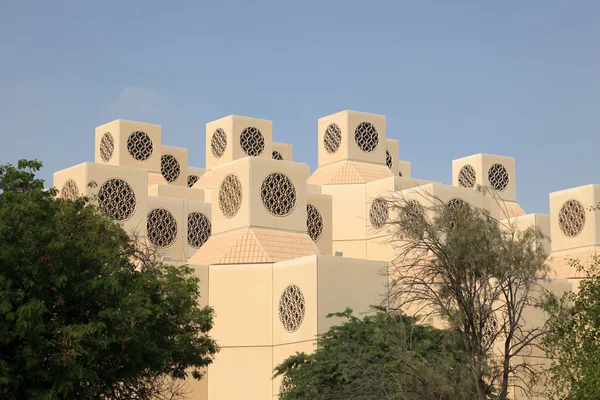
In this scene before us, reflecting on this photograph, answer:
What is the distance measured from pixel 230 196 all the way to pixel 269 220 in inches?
74.6

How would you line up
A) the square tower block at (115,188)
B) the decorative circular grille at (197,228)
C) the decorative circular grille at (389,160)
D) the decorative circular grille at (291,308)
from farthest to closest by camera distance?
the decorative circular grille at (389,160) → the decorative circular grille at (197,228) → the square tower block at (115,188) → the decorative circular grille at (291,308)

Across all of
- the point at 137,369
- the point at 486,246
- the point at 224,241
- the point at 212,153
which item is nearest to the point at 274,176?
the point at 224,241

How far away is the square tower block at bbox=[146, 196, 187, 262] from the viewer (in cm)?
4709

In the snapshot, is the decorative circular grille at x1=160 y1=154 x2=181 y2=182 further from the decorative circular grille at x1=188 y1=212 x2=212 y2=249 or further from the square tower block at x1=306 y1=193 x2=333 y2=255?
the square tower block at x1=306 y1=193 x2=333 y2=255

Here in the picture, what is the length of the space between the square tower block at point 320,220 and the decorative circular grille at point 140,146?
9.65 meters

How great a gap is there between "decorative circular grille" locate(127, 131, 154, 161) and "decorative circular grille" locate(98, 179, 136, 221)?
8.78 metres

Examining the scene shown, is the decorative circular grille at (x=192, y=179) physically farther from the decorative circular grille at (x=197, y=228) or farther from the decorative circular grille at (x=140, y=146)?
the decorative circular grille at (x=197, y=228)

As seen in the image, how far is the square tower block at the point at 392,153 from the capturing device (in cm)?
6322

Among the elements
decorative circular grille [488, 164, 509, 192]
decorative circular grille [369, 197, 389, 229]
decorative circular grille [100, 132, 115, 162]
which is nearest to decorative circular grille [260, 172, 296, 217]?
decorative circular grille [369, 197, 389, 229]

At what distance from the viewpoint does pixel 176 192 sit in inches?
2062

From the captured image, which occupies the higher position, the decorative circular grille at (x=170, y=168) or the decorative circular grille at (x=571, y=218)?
the decorative circular grille at (x=170, y=168)

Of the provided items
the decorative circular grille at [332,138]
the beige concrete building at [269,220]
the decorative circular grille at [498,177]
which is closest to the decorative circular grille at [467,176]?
the beige concrete building at [269,220]

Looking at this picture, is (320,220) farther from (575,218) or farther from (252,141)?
(575,218)

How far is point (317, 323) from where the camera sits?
3709cm
